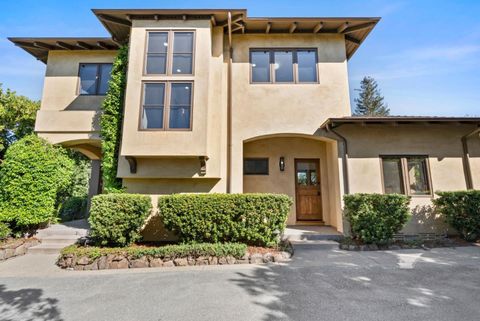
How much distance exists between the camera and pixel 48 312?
3.49 meters

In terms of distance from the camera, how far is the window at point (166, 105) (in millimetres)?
7055

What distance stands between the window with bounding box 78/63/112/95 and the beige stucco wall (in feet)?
30.9

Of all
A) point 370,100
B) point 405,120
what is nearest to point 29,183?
point 405,120

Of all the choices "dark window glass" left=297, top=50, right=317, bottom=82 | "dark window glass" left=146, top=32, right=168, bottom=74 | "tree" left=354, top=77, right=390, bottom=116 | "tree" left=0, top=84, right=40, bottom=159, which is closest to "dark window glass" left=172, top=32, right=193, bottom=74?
"dark window glass" left=146, top=32, right=168, bottom=74

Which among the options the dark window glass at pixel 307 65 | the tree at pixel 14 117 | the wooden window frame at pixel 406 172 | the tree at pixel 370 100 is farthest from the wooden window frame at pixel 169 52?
the tree at pixel 370 100

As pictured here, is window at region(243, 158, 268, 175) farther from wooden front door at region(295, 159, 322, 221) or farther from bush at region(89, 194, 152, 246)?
bush at region(89, 194, 152, 246)

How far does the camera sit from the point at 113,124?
305 inches

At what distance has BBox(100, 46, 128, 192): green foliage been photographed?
24.7 feet

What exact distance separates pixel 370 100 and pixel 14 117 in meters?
40.9

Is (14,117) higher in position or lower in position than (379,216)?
higher

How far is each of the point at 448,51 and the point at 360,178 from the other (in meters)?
8.72

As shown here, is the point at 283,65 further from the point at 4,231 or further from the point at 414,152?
the point at 4,231

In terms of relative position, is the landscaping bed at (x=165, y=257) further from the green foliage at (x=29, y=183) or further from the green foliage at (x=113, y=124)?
the green foliage at (x=29, y=183)

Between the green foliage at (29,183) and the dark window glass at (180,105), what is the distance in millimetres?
4607
